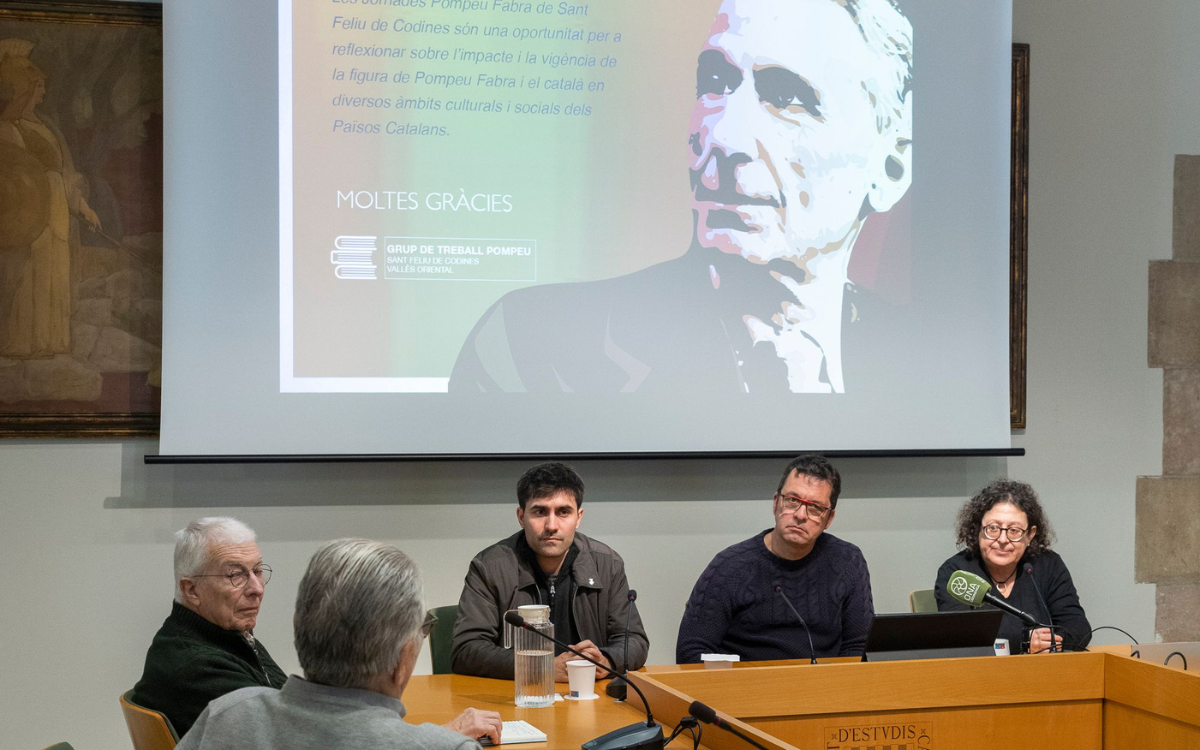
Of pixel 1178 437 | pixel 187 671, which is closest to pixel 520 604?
pixel 187 671

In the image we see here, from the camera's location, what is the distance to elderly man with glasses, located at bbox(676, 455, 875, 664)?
131 inches

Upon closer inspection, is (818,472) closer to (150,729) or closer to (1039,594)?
(1039,594)

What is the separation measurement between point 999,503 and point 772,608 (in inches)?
34.8

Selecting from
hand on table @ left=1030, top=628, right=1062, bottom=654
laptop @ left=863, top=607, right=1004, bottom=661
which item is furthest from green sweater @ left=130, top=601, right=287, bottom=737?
hand on table @ left=1030, top=628, right=1062, bottom=654

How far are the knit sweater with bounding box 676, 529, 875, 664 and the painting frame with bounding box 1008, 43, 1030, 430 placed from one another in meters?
1.46

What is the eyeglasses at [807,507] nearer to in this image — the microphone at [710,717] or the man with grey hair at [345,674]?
the microphone at [710,717]

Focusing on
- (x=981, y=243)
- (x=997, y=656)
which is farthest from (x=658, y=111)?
(x=997, y=656)

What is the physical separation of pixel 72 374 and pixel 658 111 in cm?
224

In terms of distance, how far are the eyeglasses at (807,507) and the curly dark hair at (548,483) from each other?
0.63 m

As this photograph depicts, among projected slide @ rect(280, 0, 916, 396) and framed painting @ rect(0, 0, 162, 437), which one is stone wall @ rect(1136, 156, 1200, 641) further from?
framed painting @ rect(0, 0, 162, 437)

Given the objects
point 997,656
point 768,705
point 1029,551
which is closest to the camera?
point 768,705

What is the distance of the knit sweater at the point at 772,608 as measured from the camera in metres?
3.33

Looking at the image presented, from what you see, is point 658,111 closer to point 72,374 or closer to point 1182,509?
point 72,374

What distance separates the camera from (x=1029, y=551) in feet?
12.1
